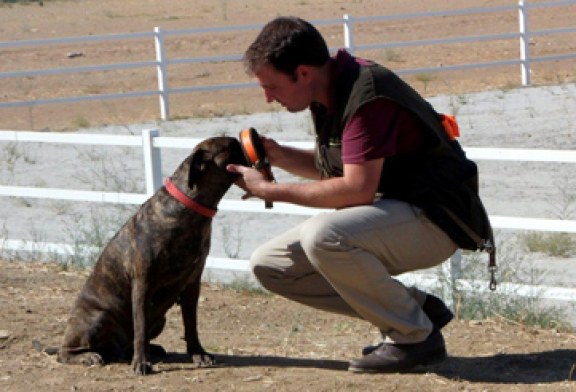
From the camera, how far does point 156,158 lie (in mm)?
9578

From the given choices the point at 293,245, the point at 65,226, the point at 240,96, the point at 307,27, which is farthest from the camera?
the point at 240,96

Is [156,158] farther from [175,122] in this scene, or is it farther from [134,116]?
[134,116]

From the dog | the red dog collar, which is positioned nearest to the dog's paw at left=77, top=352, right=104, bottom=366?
the dog

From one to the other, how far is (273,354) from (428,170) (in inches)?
60.5

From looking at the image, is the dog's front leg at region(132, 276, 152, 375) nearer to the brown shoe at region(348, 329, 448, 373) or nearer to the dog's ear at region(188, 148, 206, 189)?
the dog's ear at region(188, 148, 206, 189)

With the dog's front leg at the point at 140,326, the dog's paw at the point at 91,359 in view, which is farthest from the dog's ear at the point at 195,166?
the dog's paw at the point at 91,359

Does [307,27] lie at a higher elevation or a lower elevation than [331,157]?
higher

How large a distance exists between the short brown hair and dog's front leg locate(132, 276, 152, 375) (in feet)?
4.09

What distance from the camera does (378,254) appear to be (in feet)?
19.8

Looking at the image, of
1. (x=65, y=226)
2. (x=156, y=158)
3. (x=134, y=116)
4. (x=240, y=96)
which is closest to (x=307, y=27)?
(x=156, y=158)

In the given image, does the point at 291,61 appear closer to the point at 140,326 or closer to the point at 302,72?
the point at 302,72

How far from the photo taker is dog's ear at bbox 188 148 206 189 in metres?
6.38

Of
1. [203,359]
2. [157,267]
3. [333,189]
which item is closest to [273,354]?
[203,359]

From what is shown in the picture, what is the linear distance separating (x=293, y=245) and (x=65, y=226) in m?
6.59
